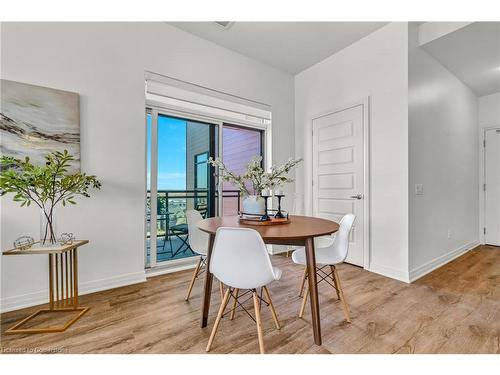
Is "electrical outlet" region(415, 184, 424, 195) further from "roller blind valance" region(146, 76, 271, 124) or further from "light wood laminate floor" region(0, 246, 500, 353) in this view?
"roller blind valance" region(146, 76, 271, 124)

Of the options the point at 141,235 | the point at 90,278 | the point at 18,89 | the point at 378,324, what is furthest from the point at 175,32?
the point at 378,324

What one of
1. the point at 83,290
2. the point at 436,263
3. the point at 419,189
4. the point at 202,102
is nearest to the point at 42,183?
the point at 83,290

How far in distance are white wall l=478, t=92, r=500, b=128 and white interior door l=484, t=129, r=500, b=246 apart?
0.49ft

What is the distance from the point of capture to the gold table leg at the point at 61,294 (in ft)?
5.61

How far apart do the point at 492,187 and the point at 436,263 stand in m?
2.39

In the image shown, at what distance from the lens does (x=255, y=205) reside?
195cm

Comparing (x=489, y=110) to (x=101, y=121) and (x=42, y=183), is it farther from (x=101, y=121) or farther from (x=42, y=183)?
(x=42, y=183)

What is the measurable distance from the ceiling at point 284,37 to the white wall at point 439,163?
706 millimetres

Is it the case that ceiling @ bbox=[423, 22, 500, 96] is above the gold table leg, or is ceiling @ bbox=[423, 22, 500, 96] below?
above

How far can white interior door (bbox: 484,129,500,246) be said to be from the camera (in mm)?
4117

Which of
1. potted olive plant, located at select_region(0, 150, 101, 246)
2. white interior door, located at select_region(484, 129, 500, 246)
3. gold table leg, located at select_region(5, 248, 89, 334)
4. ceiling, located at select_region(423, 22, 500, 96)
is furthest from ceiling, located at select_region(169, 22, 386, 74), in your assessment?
white interior door, located at select_region(484, 129, 500, 246)

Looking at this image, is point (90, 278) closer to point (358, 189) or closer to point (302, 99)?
point (358, 189)

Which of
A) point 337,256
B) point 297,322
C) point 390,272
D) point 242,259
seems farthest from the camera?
point 390,272
